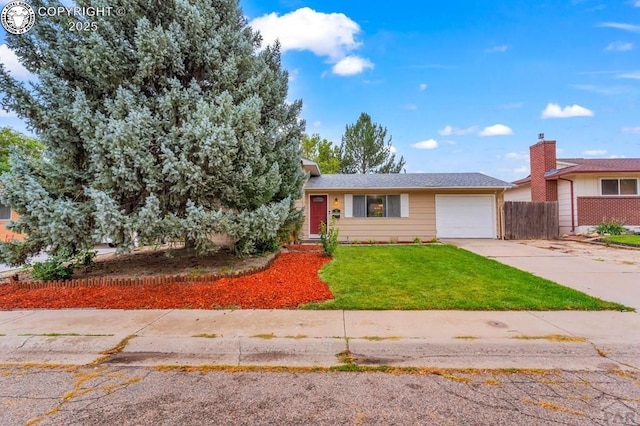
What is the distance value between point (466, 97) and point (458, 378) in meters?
16.3

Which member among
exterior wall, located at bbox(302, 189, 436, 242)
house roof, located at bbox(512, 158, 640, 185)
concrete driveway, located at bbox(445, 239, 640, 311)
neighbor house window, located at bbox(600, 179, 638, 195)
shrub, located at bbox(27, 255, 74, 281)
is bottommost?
concrete driveway, located at bbox(445, 239, 640, 311)

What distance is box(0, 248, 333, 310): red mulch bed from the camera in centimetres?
479

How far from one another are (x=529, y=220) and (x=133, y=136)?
1564 cm

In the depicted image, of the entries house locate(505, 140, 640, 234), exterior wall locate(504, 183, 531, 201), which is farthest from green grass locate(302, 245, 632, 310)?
exterior wall locate(504, 183, 531, 201)

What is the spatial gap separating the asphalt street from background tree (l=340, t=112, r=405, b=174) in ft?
97.5

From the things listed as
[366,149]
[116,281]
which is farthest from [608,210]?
[366,149]

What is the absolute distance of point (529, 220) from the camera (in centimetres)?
1417

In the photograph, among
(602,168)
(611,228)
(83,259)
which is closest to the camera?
(83,259)

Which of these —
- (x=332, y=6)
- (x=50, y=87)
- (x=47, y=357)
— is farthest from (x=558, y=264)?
(x=50, y=87)

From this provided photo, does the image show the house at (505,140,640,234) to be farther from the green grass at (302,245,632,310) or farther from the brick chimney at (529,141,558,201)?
the green grass at (302,245,632,310)

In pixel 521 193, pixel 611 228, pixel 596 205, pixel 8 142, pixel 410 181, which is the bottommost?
pixel 611 228

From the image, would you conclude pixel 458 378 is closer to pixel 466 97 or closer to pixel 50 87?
pixel 50 87

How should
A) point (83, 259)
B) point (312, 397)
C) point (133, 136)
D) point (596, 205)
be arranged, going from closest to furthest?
point (312, 397) → point (133, 136) → point (83, 259) → point (596, 205)

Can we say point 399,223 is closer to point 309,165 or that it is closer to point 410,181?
point 410,181
